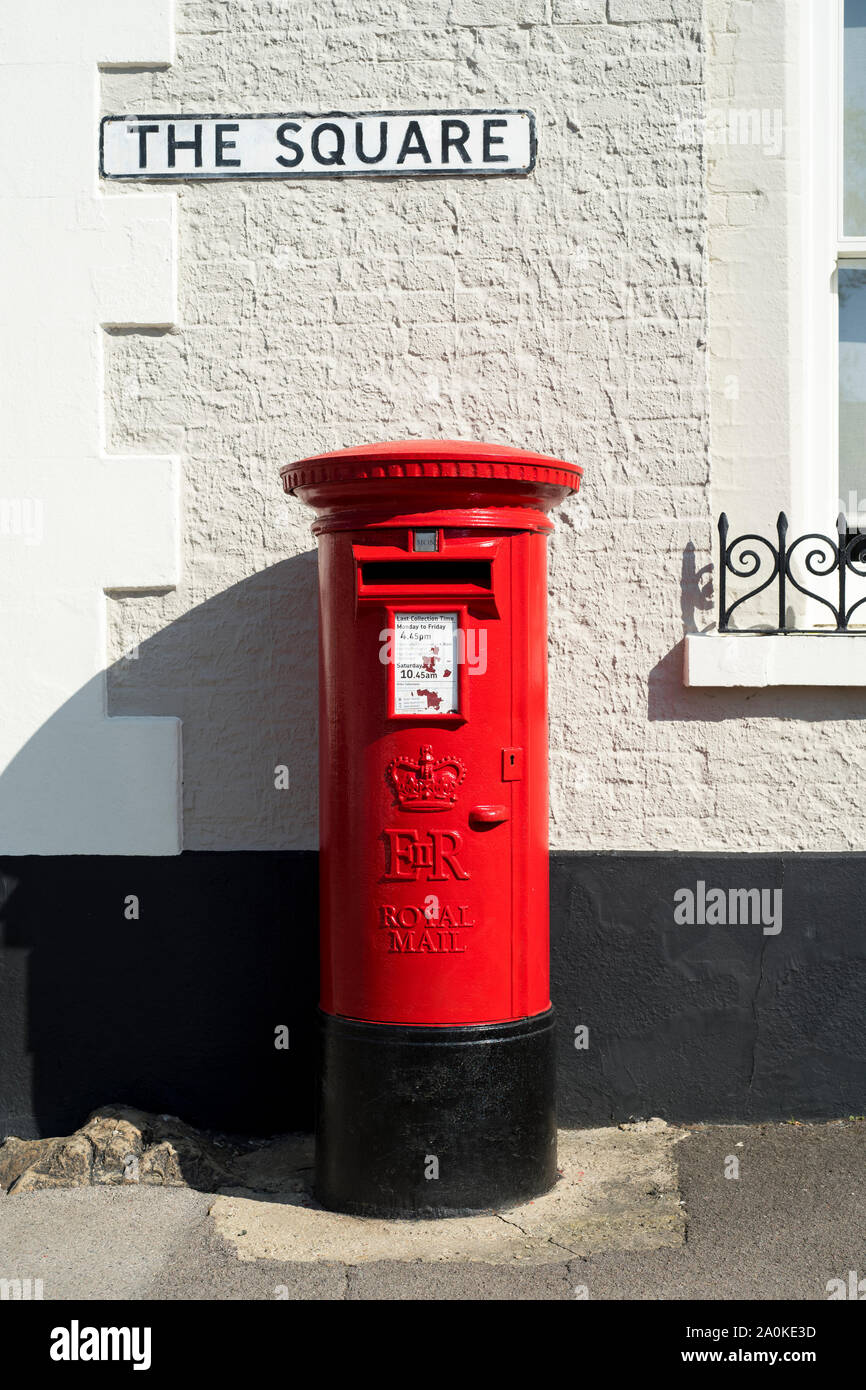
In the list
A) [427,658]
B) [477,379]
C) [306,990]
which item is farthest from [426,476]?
[306,990]

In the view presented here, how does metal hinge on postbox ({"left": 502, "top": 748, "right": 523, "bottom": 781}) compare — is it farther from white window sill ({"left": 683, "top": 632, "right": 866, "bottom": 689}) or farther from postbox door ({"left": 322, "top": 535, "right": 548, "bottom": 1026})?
white window sill ({"left": 683, "top": 632, "right": 866, "bottom": 689})

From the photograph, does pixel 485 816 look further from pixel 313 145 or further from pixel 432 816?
pixel 313 145

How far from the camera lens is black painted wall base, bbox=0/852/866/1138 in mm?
4613

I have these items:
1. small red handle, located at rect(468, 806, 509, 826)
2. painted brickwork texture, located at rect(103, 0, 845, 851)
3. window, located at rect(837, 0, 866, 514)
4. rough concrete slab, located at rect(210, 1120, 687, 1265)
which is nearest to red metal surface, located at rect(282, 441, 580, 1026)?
small red handle, located at rect(468, 806, 509, 826)

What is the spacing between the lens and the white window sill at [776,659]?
452cm

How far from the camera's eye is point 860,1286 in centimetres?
352

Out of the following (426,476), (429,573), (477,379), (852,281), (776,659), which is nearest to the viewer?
(426,476)

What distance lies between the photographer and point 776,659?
453 cm

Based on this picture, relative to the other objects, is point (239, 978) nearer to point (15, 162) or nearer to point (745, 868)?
point (745, 868)

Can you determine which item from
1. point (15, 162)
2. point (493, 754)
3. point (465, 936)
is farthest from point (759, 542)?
point (15, 162)

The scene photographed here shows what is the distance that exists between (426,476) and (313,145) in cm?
168

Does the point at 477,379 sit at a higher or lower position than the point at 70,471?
higher

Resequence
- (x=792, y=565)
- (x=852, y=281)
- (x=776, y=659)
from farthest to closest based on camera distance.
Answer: (x=852, y=281) → (x=792, y=565) → (x=776, y=659)

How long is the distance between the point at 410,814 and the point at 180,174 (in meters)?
2.48
